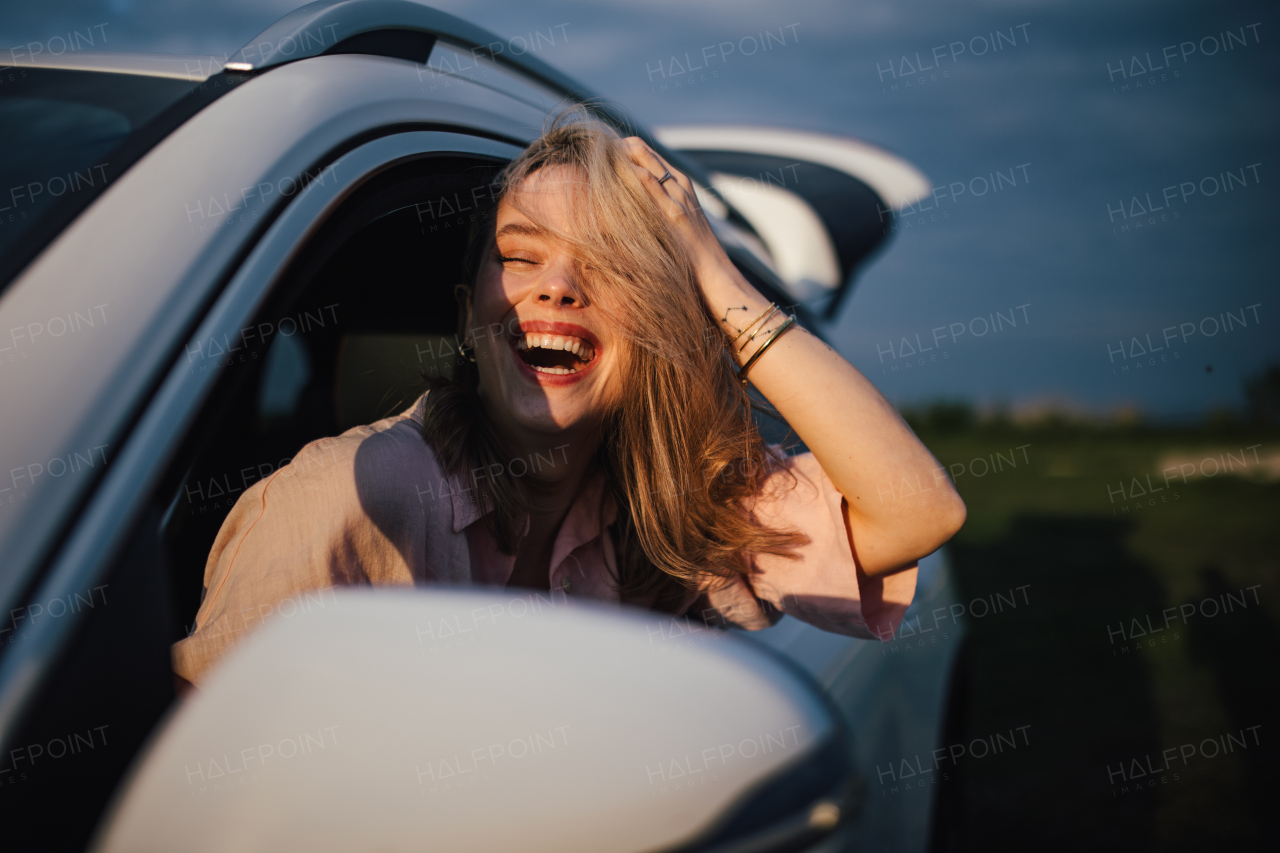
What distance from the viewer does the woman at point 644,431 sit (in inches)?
61.2

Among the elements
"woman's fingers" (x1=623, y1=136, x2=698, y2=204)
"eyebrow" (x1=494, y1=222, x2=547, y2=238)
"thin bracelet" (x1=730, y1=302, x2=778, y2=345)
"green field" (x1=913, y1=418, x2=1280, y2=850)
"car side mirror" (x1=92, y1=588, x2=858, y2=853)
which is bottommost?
"green field" (x1=913, y1=418, x2=1280, y2=850)

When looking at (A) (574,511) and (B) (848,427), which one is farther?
(A) (574,511)

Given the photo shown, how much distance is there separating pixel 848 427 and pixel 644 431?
1.57 feet

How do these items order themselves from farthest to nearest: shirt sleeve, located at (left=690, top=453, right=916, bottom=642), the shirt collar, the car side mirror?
1. shirt sleeve, located at (left=690, top=453, right=916, bottom=642)
2. the shirt collar
3. the car side mirror

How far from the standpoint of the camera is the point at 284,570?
101 cm

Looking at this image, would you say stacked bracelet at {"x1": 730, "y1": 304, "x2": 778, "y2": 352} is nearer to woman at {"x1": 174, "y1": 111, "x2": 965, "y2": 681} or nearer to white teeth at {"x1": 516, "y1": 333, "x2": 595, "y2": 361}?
woman at {"x1": 174, "y1": 111, "x2": 965, "y2": 681}

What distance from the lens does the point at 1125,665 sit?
192 inches

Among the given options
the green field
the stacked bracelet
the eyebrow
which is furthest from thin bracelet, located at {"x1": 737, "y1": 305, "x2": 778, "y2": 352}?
the green field

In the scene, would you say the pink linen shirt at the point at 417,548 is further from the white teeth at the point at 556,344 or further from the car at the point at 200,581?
the white teeth at the point at 556,344

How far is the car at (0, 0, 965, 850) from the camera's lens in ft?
1.95

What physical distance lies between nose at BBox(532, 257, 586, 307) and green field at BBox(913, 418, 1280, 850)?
2.27m

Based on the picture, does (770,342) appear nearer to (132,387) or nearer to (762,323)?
(762,323)

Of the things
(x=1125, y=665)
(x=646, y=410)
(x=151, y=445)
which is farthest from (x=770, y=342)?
(x=1125, y=665)

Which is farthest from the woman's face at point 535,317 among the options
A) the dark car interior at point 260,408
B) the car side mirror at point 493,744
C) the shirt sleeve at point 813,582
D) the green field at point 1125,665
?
the green field at point 1125,665
